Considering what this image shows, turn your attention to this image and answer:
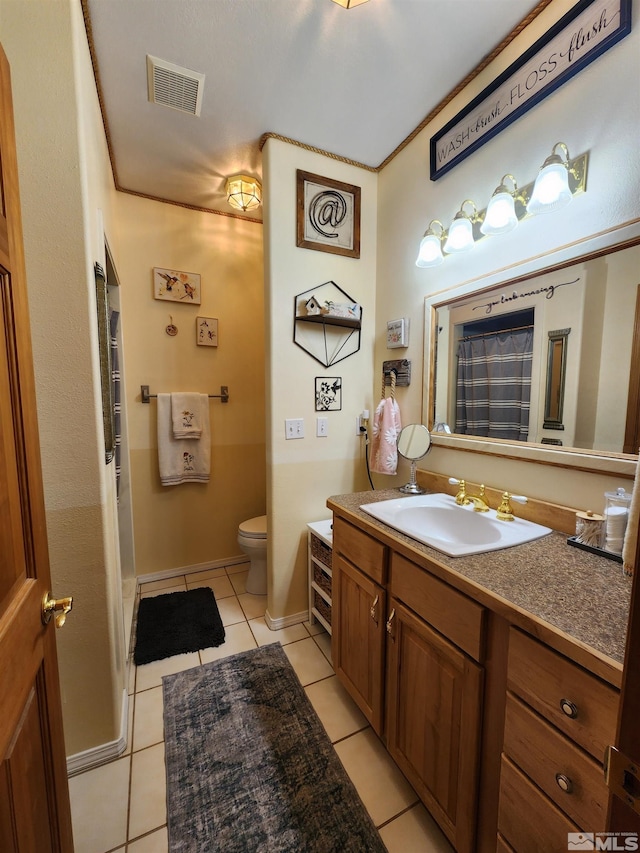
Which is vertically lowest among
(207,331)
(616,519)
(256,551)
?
(256,551)

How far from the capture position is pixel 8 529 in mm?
649

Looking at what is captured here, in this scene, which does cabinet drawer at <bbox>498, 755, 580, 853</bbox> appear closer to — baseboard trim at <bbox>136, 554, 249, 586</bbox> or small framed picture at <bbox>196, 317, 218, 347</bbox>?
baseboard trim at <bbox>136, 554, 249, 586</bbox>

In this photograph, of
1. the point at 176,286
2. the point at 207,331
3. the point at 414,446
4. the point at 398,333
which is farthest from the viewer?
the point at 207,331

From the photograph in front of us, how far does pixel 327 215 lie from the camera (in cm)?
195

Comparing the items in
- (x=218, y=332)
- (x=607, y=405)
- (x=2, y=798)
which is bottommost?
(x=2, y=798)

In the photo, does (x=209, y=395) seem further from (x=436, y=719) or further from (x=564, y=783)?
(x=564, y=783)

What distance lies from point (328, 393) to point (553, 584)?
1399 millimetres

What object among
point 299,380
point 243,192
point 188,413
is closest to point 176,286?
point 243,192

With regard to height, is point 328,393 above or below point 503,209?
below

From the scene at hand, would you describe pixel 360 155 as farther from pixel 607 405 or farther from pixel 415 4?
pixel 607 405

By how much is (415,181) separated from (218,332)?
5.20 feet

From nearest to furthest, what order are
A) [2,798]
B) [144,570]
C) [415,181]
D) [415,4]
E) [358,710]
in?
1. [2,798]
2. [415,4]
3. [358,710]
4. [415,181]
5. [144,570]

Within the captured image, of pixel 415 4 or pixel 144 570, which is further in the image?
pixel 144 570

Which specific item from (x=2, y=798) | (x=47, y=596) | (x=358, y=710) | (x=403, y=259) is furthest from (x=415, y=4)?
(x=358, y=710)
